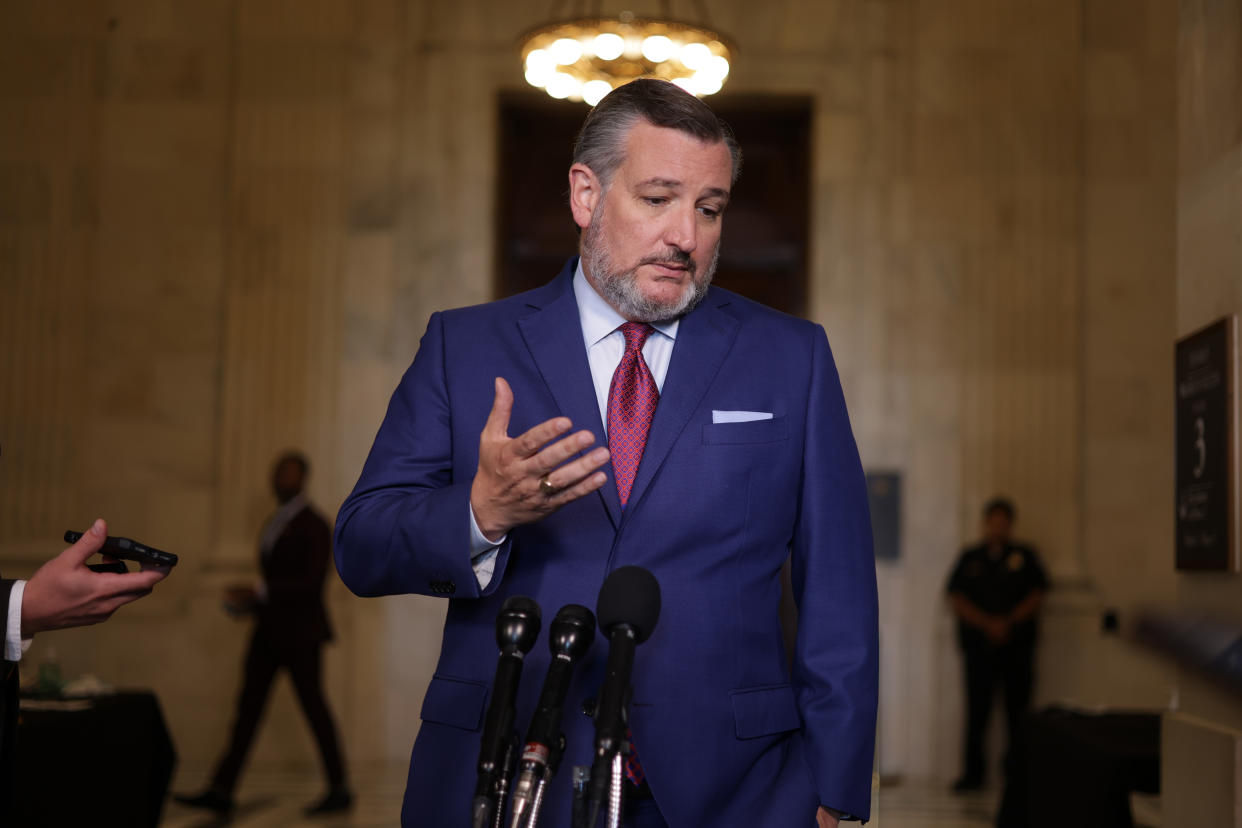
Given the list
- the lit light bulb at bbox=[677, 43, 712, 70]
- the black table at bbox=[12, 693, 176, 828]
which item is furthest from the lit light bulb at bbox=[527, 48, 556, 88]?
the black table at bbox=[12, 693, 176, 828]

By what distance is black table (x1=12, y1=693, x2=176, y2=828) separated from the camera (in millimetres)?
5590

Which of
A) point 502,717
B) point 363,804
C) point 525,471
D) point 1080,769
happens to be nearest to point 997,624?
point 1080,769

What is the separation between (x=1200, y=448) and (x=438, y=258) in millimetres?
6937

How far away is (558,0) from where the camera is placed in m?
10.5

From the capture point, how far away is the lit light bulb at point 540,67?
7.90 meters

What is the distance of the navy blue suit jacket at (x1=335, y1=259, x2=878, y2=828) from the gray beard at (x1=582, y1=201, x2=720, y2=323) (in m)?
0.07

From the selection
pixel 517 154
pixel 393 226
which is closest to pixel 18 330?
pixel 393 226

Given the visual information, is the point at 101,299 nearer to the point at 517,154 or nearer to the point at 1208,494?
the point at 517,154

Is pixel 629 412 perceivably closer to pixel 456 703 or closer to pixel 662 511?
pixel 662 511

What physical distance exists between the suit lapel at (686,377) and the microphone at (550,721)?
0.48 m

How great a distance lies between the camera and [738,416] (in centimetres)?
252

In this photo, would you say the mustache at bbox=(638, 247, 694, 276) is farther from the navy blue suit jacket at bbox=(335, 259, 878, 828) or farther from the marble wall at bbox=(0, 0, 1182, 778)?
the marble wall at bbox=(0, 0, 1182, 778)

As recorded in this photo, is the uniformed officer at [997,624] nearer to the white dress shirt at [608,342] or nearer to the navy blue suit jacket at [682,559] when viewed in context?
the navy blue suit jacket at [682,559]

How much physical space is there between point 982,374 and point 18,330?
7.56m
